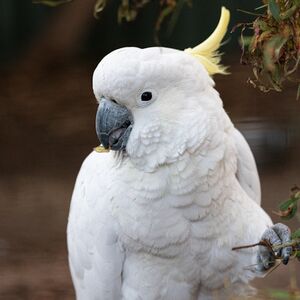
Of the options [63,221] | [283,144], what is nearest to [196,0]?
[283,144]

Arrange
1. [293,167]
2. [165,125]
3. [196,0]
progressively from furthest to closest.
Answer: [196,0], [293,167], [165,125]

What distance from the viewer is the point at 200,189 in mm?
2605

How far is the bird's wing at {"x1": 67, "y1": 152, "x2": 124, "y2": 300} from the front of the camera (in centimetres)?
278

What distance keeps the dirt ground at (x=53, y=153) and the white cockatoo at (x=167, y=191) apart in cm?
154

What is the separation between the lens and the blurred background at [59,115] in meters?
5.05

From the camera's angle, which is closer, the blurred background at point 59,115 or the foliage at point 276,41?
the foliage at point 276,41

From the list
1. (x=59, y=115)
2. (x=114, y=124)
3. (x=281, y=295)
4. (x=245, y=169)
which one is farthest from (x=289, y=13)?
(x=59, y=115)

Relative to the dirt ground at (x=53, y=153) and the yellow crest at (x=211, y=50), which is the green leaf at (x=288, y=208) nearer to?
the yellow crest at (x=211, y=50)

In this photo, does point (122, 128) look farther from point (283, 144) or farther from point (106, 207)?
point (283, 144)

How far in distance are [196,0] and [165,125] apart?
315cm

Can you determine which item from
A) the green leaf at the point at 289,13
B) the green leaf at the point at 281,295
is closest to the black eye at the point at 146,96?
the green leaf at the point at 289,13

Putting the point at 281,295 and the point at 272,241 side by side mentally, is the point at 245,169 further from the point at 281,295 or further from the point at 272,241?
the point at 281,295

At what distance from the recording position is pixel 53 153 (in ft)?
19.2

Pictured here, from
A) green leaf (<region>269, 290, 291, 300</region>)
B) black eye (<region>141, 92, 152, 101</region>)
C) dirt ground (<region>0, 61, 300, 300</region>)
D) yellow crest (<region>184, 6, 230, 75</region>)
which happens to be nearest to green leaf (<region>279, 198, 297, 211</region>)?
green leaf (<region>269, 290, 291, 300</region>)
